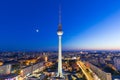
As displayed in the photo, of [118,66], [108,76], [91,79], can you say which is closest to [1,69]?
[91,79]

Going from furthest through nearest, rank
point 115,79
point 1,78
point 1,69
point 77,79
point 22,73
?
point 1,69
point 22,73
point 77,79
point 1,78
point 115,79

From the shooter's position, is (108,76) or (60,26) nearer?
(108,76)

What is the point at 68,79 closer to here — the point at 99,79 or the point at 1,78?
the point at 99,79

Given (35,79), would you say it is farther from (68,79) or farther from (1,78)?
(68,79)

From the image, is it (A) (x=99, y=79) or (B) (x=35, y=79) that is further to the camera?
(A) (x=99, y=79)

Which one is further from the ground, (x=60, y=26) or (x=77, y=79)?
(x=60, y=26)

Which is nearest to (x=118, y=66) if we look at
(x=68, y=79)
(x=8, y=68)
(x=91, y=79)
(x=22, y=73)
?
(x=91, y=79)

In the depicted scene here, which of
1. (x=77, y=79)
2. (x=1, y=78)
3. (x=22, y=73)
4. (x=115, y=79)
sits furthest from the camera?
(x=22, y=73)

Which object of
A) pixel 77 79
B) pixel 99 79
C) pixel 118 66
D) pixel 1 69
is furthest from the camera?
pixel 118 66

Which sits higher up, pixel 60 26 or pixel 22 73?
pixel 60 26
